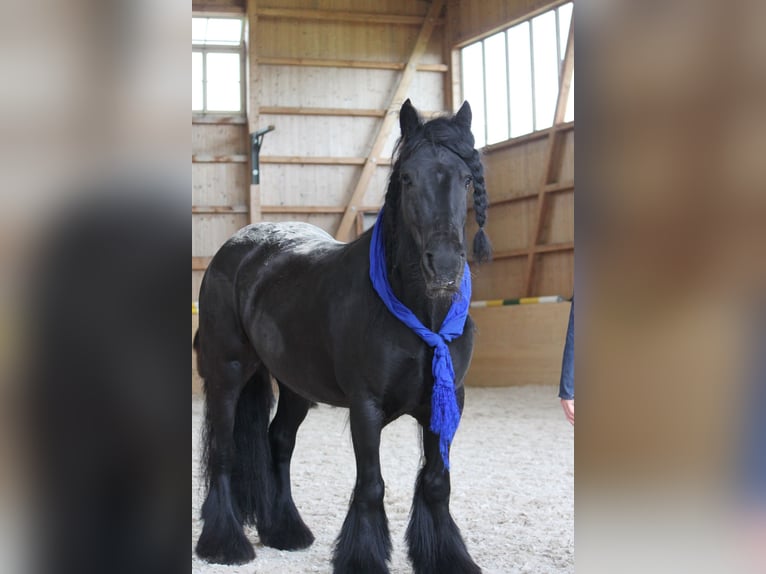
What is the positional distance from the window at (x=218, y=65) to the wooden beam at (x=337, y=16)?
55 centimetres

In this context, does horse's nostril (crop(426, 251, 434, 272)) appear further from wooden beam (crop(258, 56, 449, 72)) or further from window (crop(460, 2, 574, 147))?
wooden beam (crop(258, 56, 449, 72))

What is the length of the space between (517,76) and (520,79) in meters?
0.08

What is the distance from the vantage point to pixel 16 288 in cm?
53

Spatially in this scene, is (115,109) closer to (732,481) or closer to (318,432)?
(732,481)

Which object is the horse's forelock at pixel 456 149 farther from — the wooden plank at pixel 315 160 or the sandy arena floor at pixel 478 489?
the wooden plank at pixel 315 160

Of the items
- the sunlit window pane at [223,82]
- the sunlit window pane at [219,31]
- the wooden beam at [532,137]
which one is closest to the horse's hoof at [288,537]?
the wooden beam at [532,137]

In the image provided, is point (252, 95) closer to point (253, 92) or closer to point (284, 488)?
point (253, 92)

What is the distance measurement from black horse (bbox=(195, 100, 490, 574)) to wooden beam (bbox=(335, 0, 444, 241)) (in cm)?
809

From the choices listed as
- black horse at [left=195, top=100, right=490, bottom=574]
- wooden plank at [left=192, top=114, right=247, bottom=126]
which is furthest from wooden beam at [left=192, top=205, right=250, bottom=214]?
black horse at [left=195, top=100, right=490, bottom=574]

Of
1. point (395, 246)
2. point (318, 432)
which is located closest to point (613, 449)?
point (395, 246)

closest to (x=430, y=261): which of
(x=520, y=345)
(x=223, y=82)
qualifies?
(x=520, y=345)

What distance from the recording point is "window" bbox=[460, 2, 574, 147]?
34.4 ft

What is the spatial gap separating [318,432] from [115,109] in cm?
618

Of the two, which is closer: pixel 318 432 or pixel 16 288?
pixel 16 288
